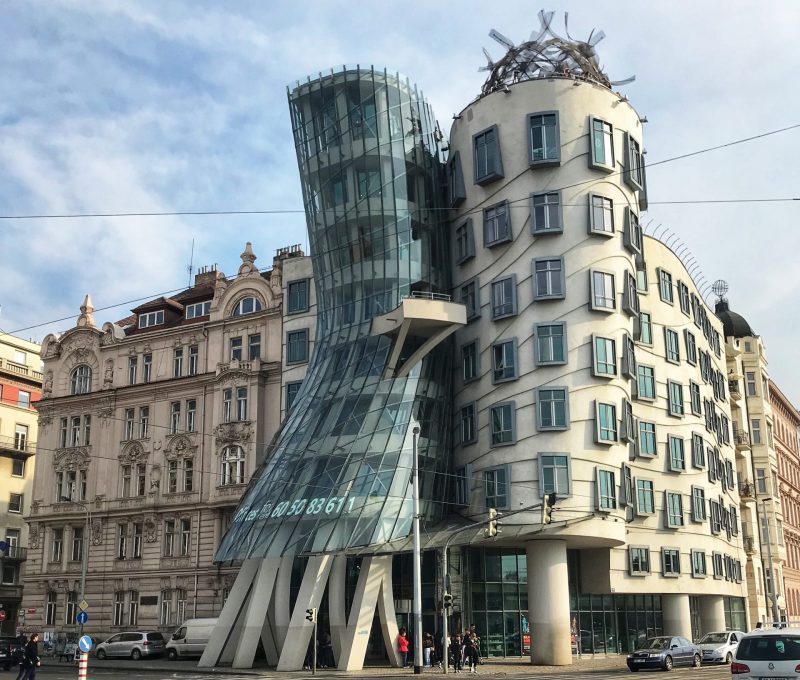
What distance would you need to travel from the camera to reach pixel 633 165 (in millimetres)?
52594

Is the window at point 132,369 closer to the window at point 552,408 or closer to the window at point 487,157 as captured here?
the window at point 487,157

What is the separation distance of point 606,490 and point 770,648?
90.1ft

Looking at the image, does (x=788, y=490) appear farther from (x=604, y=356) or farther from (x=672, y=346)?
(x=604, y=356)

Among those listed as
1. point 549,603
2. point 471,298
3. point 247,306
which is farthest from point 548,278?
point 247,306

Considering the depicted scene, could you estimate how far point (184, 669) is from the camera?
4503cm

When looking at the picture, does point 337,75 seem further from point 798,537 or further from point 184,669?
point 798,537

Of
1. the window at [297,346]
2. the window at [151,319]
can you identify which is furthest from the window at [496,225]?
the window at [151,319]

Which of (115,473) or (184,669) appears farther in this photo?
(115,473)

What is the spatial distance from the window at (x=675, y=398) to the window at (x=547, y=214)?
598 inches

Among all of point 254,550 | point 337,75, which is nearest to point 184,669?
point 254,550

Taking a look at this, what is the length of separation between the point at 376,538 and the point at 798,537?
2635 inches

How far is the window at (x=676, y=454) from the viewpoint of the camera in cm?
5758

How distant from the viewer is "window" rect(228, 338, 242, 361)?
214 feet

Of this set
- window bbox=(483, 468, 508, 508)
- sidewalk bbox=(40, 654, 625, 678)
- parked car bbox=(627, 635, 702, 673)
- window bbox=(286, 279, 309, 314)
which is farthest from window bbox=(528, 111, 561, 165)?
sidewalk bbox=(40, 654, 625, 678)
